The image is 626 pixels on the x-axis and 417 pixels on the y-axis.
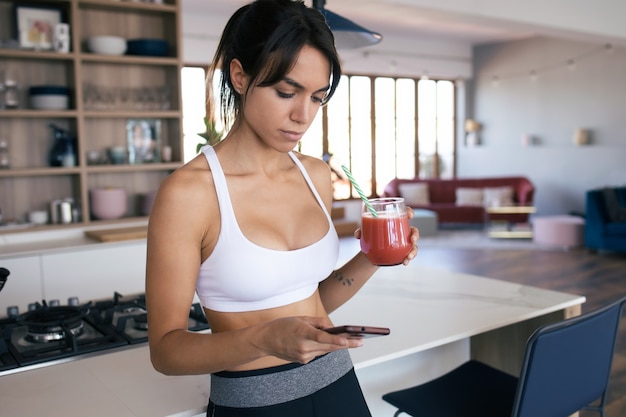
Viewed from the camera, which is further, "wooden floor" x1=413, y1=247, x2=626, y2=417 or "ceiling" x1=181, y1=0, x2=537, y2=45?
"wooden floor" x1=413, y1=247, x2=626, y2=417

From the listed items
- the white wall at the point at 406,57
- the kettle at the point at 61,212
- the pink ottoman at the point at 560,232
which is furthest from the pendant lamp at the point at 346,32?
the white wall at the point at 406,57

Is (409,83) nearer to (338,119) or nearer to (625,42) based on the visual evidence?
(338,119)

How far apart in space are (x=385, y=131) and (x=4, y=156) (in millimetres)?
7964

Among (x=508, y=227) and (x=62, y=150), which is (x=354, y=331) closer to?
(x=62, y=150)

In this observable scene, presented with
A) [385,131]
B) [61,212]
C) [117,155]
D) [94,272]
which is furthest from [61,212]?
[385,131]

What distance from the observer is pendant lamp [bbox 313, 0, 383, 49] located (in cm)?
219

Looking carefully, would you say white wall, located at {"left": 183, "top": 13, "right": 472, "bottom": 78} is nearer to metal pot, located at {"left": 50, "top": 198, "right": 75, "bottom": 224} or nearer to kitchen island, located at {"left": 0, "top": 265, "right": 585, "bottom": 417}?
metal pot, located at {"left": 50, "top": 198, "right": 75, "bottom": 224}

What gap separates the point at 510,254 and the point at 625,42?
2644 millimetres

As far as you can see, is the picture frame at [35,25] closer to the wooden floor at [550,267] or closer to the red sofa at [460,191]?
the wooden floor at [550,267]

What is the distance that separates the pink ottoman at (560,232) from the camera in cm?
795

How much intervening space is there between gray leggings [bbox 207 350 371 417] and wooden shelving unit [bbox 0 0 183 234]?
9.74ft

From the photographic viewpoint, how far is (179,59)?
13.9ft

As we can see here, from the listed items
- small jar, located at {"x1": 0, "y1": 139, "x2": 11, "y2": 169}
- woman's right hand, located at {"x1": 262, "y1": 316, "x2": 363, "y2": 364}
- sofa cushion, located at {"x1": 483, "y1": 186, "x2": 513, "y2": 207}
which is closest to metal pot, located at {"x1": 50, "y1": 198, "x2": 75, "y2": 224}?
small jar, located at {"x1": 0, "y1": 139, "x2": 11, "y2": 169}

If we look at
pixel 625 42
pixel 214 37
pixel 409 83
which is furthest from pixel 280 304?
pixel 409 83
